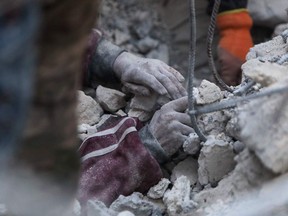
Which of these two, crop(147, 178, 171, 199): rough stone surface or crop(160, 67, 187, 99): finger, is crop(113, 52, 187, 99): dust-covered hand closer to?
crop(160, 67, 187, 99): finger

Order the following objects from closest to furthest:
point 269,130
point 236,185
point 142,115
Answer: point 269,130 → point 236,185 → point 142,115

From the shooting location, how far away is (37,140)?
1017 millimetres

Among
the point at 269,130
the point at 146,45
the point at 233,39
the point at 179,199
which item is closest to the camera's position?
the point at 269,130

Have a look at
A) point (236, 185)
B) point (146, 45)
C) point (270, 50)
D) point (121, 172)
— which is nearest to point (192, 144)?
point (121, 172)

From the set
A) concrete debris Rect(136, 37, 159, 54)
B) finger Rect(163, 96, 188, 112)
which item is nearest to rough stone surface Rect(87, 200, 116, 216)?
finger Rect(163, 96, 188, 112)

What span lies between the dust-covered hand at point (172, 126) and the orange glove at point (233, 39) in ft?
2.76

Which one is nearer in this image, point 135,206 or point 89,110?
point 135,206

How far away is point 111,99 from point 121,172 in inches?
12.6

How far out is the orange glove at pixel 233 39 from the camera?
2588mm

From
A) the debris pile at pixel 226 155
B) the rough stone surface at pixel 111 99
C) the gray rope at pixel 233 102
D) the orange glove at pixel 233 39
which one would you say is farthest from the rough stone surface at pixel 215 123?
the orange glove at pixel 233 39

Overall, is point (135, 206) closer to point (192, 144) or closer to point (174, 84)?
point (192, 144)

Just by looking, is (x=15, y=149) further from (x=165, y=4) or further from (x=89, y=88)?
(x=165, y=4)

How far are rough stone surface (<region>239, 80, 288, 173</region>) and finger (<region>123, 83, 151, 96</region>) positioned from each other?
0.59 meters

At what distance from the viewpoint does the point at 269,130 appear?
1243mm
